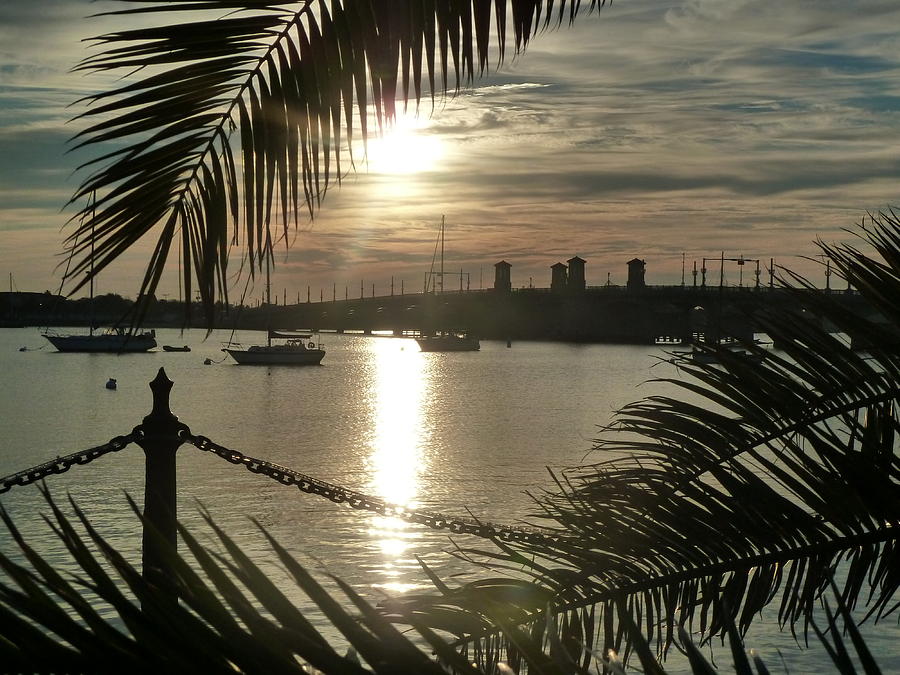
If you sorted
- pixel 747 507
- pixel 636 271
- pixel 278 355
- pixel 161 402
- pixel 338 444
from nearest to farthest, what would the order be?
pixel 747 507, pixel 161 402, pixel 338 444, pixel 278 355, pixel 636 271

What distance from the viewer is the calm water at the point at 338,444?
68.4ft

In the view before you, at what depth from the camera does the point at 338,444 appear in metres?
42.0

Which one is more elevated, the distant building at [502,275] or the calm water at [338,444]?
the distant building at [502,275]

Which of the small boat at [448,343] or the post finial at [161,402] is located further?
the small boat at [448,343]

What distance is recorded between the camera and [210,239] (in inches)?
63.6

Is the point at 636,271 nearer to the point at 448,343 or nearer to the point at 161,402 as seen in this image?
the point at 448,343

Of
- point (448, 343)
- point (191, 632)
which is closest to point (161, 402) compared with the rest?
point (191, 632)

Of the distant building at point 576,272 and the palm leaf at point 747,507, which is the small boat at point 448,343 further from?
the palm leaf at point 747,507

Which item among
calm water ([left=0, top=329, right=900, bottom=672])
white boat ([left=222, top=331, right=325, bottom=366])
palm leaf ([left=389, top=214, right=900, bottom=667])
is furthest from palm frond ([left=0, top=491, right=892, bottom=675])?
white boat ([left=222, top=331, right=325, bottom=366])

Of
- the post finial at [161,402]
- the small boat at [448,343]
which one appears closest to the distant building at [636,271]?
the small boat at [448,343]

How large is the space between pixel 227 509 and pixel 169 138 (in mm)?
24159

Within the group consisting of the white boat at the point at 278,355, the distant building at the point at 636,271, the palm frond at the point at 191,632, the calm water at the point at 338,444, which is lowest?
the calm water at the point at 338,444

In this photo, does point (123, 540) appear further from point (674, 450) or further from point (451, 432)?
point (451, 432)

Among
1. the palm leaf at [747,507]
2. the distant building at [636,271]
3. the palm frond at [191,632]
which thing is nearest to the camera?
the palm frond at [191,632]
